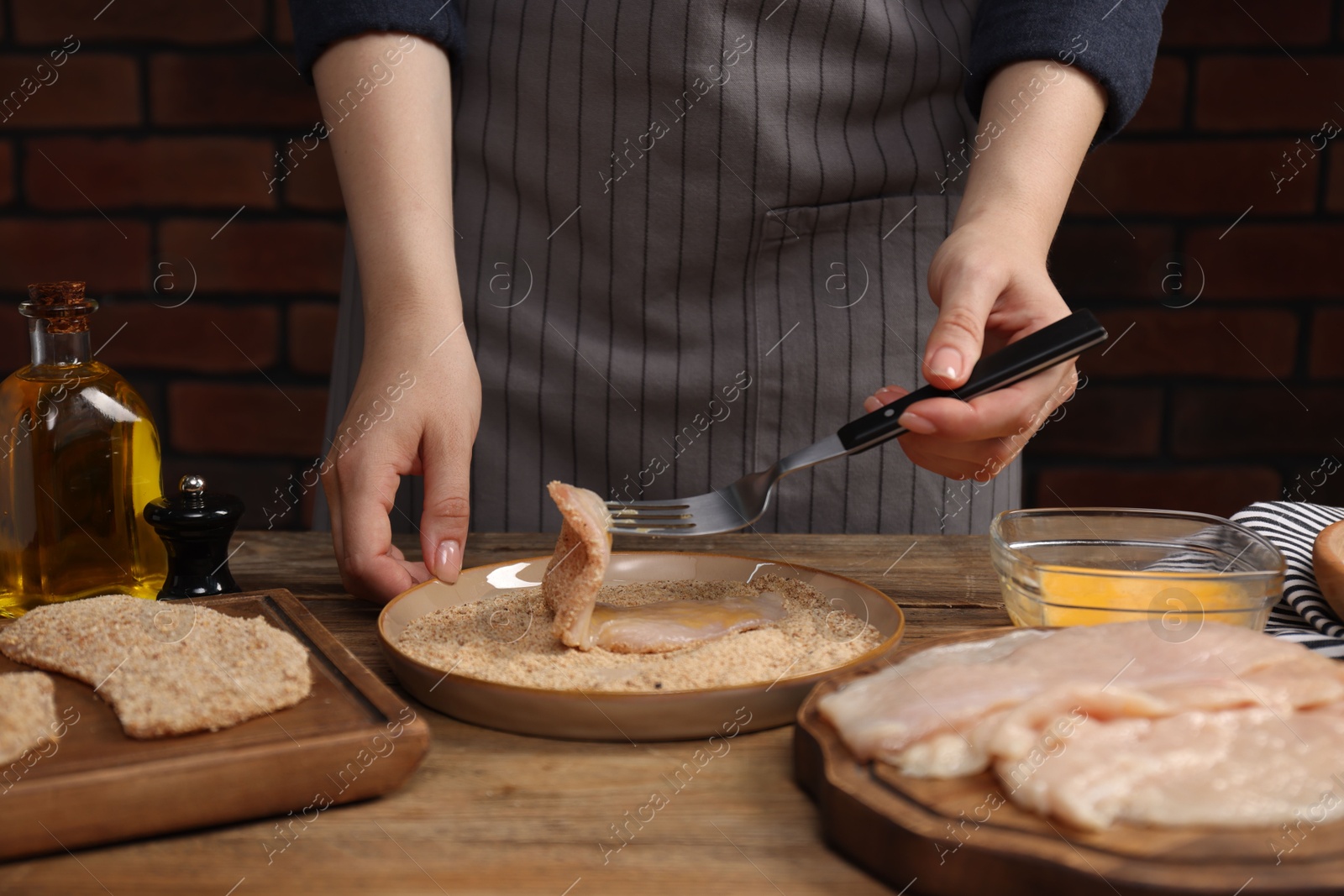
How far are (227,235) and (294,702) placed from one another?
4.53 ft

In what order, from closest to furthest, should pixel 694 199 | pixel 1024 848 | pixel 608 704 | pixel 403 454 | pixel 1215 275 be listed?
pixel 1024 848 → pixel 608 704 → pixel 403 454 → pixel 694 199 → pixel 1215 275

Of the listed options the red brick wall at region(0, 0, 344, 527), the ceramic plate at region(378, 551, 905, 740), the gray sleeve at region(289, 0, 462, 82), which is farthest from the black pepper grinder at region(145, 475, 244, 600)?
the red brick wall at region(0, 0, 344, 527)

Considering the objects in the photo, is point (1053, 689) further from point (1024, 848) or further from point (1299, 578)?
point (1299, 578)

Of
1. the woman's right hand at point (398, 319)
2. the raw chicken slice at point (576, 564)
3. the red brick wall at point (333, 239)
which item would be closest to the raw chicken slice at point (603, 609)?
the raw chicken slice at point (576, 564)

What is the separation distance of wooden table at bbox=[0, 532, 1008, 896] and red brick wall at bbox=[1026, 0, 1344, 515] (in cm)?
132

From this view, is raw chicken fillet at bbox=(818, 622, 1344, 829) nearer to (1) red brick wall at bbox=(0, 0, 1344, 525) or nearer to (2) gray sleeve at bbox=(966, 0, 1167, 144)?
(2) gray sleeve at bbox=(966, 0, 1167, 144)

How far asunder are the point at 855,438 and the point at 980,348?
0.36 feet

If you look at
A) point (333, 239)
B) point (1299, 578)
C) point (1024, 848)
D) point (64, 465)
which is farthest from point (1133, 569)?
point (333, 239)

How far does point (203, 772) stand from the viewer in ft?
1.69

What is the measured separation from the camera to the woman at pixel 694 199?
1.00 metres

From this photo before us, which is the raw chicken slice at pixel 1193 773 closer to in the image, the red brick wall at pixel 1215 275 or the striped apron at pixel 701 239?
the striped apron at pixel 701 239

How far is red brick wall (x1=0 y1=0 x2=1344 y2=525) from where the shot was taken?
1705 mm

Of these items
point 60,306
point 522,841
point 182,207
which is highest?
point 182,207

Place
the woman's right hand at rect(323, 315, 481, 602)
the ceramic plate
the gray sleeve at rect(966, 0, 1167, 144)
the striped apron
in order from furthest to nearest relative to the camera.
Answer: the striped apron, the gray sleeve at rect(966, 0, 1167, 144), the woman's right hand at rect(323, 315, 481, 602), the ceramic plate
